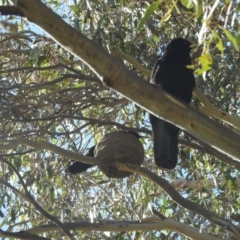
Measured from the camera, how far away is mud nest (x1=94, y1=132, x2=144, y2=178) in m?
4.36

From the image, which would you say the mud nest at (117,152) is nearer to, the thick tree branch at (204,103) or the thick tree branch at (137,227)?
the thick tree branch at (137,227)

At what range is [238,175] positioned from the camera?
20.0 feet

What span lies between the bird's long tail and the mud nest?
0.14m

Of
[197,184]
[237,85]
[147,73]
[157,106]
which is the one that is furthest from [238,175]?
[157,106]

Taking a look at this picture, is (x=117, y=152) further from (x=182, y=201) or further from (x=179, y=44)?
(x=179, y=44)

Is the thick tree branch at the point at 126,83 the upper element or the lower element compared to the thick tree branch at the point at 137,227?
lower

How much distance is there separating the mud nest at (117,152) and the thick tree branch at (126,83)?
137cm

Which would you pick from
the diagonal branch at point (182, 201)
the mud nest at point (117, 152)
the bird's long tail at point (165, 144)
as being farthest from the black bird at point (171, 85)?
the diagonal branch at point (182, 201)

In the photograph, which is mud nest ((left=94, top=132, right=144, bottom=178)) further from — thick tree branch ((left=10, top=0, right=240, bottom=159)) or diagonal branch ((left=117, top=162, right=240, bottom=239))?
thick tree branch ((left=10, top=0, right=240, bottom=159))

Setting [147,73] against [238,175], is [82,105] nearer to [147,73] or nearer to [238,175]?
[147,73]

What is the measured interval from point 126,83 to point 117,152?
5.13ft

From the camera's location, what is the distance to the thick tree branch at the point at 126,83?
275 centimetres

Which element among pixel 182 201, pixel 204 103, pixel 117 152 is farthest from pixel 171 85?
pixel 182 201

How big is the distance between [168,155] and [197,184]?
1612mm
